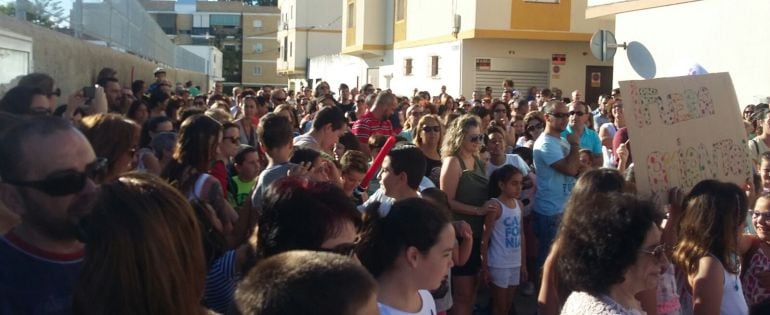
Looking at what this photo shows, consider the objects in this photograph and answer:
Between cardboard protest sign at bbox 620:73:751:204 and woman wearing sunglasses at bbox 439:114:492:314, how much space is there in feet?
5.02

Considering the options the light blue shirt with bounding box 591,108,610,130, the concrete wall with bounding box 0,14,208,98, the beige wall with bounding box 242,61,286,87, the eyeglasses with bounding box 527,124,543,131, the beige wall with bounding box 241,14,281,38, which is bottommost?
the eyeglasses with bounding box 527,124,543,131

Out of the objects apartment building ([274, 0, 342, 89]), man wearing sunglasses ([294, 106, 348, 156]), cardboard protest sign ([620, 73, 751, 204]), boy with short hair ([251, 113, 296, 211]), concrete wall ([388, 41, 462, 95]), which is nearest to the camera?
cardboard protest sign ([620, 73, 751, 204])

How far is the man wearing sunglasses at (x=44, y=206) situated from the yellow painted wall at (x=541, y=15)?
2176 centimetres

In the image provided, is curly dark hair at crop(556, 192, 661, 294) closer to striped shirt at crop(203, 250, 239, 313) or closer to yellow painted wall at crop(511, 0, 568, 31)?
striped shirt at crop(203, 250, 239, 313)

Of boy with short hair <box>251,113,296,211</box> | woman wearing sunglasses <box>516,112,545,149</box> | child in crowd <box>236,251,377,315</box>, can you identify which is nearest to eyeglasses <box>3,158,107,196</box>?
child in crowd <box>236,251,377,315</box>

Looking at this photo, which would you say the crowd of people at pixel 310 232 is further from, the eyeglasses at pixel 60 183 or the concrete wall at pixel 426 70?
the concrete wall at pixel 426 70

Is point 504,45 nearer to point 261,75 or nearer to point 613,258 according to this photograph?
point 613,258

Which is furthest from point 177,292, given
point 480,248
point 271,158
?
point 480,248

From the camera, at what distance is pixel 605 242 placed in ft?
10.6

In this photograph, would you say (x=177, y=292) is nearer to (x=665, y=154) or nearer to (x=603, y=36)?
(x=665, y=154)

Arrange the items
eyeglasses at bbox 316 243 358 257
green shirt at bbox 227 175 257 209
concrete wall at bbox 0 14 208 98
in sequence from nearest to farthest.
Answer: eyeglasses at bbox 316 243 358 257
green shirt at bbox 227 175 257 209
concrete wall at bbox 0 14 208 98

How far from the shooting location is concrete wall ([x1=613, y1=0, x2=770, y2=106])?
1317 centimetres

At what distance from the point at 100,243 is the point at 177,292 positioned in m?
0.23

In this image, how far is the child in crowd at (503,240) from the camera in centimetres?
625
